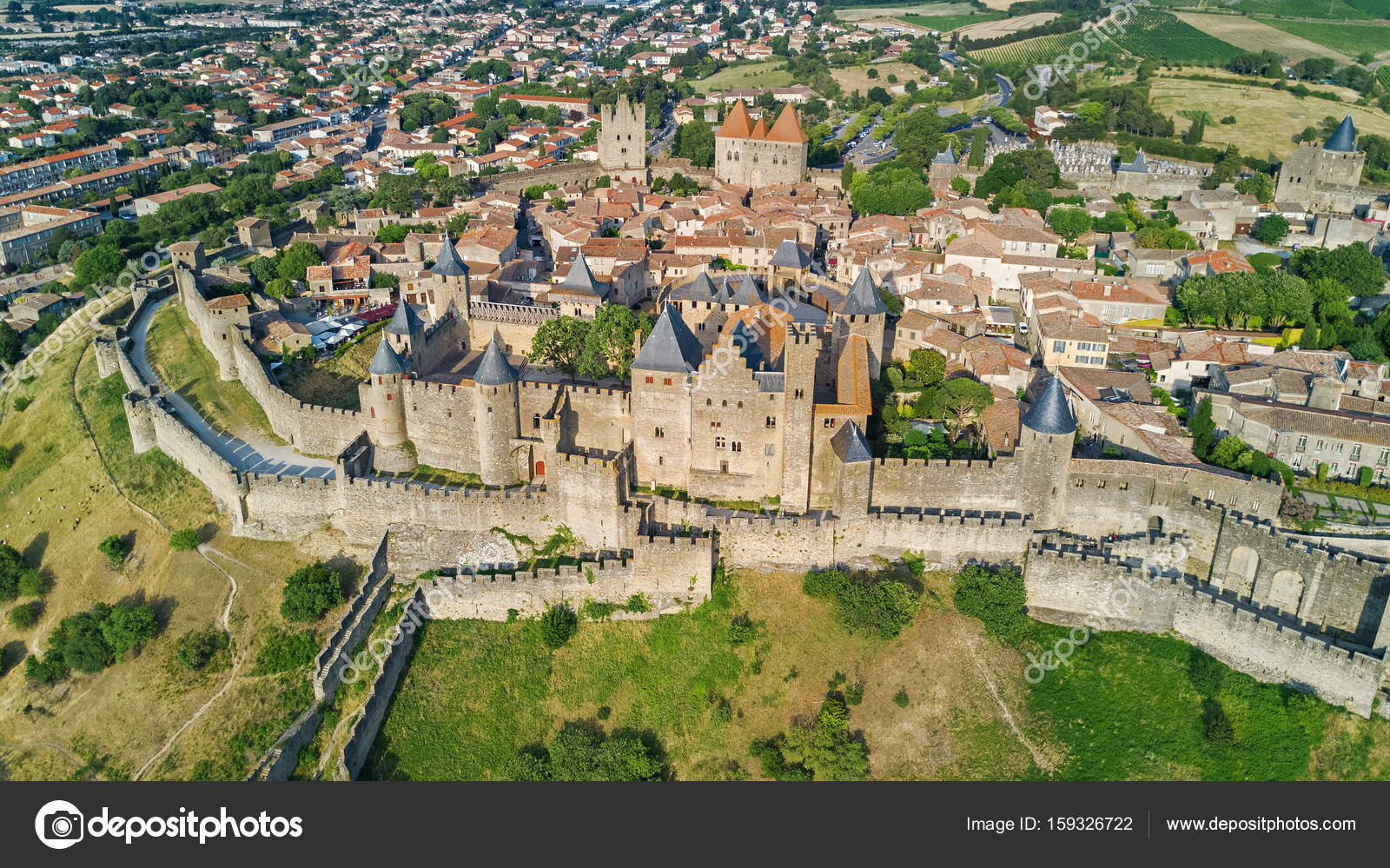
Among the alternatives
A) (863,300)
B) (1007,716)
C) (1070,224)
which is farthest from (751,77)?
(1007,716)

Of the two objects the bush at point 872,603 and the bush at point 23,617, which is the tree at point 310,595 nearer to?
the bush at point 23,617

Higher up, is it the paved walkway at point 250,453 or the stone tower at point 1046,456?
the stone tower at point 1046,456

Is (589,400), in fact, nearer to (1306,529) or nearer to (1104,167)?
(1306,529)

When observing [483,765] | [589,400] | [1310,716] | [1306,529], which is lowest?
[483,765]

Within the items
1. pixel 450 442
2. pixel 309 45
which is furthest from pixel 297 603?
pixel 309 45

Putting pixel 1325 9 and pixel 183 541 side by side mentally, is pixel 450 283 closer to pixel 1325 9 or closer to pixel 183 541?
pixel 183 541

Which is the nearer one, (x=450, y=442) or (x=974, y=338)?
(x=450, y=442)
